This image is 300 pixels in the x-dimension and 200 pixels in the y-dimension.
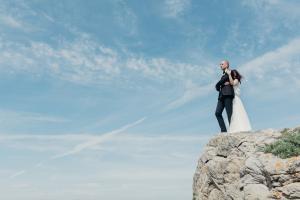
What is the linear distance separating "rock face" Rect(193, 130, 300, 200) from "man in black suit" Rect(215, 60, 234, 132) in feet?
3.72

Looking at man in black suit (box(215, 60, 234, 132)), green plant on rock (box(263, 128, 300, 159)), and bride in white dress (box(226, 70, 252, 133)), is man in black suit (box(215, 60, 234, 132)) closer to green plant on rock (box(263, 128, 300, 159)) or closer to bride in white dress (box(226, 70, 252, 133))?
bride in white dress (box(226, 70, 252, 133))

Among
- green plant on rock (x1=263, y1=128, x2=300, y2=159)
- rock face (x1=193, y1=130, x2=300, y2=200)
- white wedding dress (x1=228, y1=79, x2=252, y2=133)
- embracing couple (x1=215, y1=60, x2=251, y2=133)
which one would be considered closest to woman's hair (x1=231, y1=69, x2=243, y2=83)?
embracing couple (x1=215, y1=60, x2=251, y2=133)

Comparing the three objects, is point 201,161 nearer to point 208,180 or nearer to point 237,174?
point 208,180

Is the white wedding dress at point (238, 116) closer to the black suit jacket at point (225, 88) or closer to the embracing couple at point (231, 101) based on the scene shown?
the embracing couple at point (231, 101)

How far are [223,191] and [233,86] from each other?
5.78m

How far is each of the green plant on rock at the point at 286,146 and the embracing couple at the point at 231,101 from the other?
3.66 meters

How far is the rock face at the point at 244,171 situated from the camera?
59.9 ft

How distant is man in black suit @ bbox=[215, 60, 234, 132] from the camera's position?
24406mm

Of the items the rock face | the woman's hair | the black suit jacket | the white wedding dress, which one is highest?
the woman's hair

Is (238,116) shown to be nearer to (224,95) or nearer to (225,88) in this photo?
(224,95)

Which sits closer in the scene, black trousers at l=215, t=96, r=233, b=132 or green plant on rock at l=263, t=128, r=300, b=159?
green plant on rock at l=263, t=128, r=300, b=159

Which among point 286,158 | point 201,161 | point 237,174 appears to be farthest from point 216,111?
point 286,158

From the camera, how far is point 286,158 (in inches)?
755

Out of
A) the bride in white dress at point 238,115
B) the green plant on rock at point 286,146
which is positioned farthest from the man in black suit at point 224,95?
the green plant on rock at point 286,146
